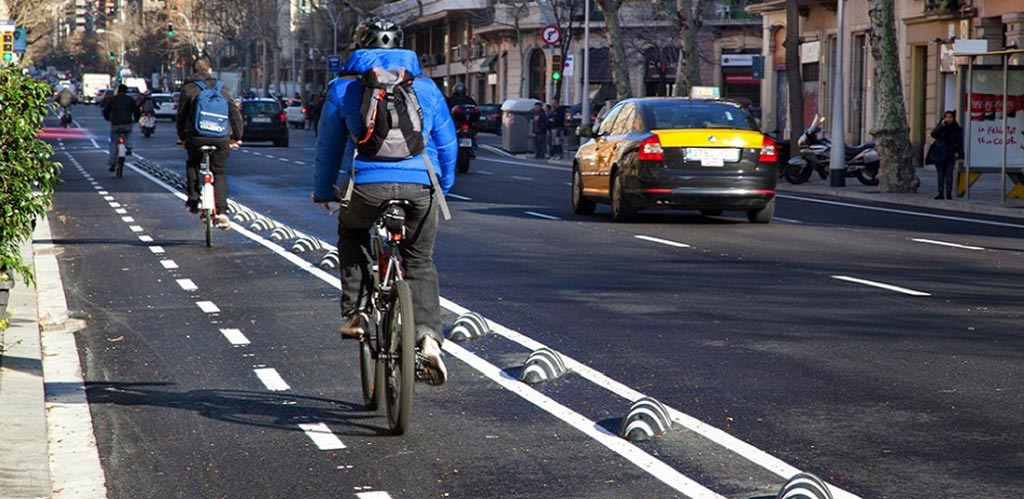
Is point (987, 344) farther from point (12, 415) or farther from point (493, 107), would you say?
point (493, 107)

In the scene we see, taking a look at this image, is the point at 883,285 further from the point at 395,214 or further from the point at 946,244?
the point at 395,214

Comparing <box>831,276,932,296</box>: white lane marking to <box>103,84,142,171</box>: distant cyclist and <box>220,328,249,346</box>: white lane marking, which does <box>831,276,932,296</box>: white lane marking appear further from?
<box>103,84,142,171</box>: distant cyclist

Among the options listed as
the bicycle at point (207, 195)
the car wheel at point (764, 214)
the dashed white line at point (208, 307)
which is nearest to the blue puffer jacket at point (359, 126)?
the dashed white line at point (208, 307)

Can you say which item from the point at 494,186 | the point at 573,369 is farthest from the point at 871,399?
the point at 494,186

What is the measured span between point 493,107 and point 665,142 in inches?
2267

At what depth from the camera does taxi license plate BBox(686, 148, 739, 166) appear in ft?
66.0

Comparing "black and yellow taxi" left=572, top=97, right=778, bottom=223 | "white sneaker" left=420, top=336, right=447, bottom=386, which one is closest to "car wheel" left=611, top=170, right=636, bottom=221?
"black and yellow taxi" left=572, top=97, right=778, bottom=223

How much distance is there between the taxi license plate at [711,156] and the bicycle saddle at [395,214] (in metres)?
13.0

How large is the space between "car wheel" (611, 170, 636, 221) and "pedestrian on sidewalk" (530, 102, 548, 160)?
1088 inches

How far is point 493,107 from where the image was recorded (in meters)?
77.5

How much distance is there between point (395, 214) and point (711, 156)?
1321 cm

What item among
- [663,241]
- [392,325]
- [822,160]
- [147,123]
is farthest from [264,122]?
[392,325]

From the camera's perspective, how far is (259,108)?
55625 millimetres

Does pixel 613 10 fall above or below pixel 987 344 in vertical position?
above
